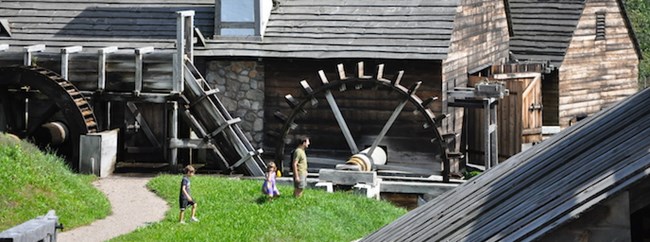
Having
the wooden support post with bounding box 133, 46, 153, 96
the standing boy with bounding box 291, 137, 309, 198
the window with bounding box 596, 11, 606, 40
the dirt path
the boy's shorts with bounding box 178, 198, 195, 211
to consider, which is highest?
the window with bounding box 596, 11, 606, 40

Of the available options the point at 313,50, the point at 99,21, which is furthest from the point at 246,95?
the point at 99,21

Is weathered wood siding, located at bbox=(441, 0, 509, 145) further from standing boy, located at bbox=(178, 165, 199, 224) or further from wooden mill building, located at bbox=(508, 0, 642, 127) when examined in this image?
standing boy, located at bbox=(178, 165, 199, 224)

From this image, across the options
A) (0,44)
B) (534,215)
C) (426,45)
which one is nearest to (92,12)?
(0,44)

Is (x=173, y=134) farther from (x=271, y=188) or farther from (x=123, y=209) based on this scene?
(x=271, y=188)

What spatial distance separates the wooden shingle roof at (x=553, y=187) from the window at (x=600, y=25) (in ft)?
77.7

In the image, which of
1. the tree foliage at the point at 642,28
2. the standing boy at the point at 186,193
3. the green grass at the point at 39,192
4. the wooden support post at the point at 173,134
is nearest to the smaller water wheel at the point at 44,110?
the wooden support post at the point at 173,134

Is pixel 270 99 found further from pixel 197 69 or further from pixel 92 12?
pixel 92 12

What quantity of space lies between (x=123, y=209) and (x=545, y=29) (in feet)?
51.5

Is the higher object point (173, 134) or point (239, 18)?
point (239, 18)

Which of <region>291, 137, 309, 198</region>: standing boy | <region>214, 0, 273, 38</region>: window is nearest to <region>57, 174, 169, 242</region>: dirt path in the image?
<region>291, 137, 309, 198</region>: standing boy

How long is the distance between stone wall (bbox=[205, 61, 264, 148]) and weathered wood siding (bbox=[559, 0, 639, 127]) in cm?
906

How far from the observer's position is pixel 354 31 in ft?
85.1

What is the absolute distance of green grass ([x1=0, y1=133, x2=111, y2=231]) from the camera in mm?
18078

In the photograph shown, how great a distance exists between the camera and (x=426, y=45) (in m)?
25.1
